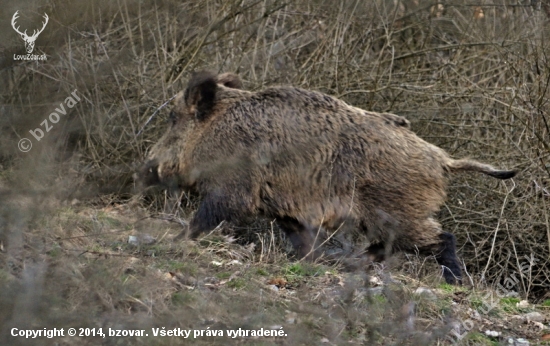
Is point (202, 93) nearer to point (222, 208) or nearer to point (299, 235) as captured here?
point (222, 208)

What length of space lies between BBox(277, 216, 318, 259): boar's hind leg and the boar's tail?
3.99 feet

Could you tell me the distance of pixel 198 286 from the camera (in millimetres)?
4945

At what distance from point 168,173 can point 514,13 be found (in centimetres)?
457

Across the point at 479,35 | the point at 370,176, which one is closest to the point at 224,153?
the point at 370,176

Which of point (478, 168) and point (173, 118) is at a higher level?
point (173, 118)

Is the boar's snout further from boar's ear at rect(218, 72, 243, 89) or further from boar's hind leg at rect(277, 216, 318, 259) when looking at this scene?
boar's hind leg at rect(277, 216, 318, 259)

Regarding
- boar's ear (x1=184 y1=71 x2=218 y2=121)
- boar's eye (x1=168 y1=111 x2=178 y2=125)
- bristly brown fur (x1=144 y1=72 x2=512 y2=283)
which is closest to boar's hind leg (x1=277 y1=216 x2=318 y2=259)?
bristly brown fur (x1=144 y1=72 x2=512 y2=283)

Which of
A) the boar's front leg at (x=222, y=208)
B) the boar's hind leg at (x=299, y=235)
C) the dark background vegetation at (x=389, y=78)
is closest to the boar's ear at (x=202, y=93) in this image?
the dark background vegetation at (x=389, y=78)

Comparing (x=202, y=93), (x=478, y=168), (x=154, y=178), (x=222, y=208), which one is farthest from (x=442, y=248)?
(x=154, y=178)

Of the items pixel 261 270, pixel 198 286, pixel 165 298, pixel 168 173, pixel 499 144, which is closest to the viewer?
pixel 165 298

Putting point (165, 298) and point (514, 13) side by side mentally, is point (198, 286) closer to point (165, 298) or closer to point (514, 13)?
point (165, 298)

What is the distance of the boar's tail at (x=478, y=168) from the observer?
6.34 meters

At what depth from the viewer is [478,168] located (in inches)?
254

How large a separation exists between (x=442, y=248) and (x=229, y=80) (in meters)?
2.28
